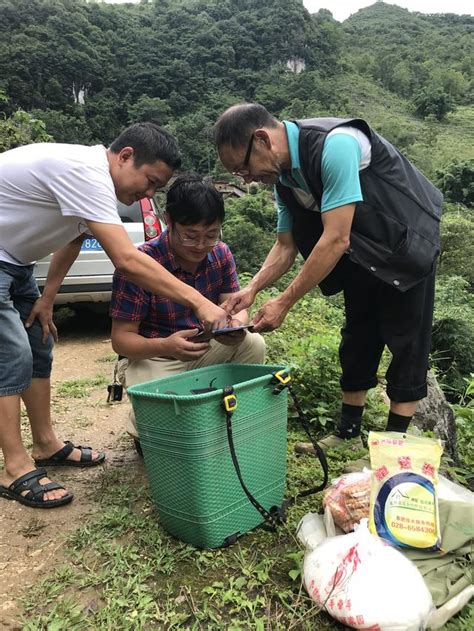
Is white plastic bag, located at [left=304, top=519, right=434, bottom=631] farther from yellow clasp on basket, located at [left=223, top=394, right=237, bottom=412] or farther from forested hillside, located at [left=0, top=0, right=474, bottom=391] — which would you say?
forested hillside, located at [left=0, top=0, right=474, bottom=391]

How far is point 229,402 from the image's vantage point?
5.82 ft

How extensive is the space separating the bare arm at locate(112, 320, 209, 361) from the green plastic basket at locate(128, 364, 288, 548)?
151 millimetres

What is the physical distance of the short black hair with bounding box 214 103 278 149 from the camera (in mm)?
2090

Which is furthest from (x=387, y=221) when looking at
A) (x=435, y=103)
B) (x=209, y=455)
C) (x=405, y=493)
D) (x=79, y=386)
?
(x=435, y=103)

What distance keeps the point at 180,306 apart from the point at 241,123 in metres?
0.90

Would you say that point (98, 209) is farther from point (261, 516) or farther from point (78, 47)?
point (78, 47)

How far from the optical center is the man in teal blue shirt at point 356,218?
2.06 meters

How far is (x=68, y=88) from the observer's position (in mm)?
57750

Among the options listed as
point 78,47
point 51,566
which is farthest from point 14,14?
point 51,566

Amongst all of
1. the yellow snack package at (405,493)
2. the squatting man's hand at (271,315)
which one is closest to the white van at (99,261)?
the squatting man's hand at (271,315)

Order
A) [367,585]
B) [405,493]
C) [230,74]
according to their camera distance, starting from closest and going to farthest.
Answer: [367,585] < [405,493] < [230,74]

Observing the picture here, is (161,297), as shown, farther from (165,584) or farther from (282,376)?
(165,584)

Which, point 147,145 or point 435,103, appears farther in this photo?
point 435,103

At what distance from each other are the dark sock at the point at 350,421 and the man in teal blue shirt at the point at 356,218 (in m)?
0.32
